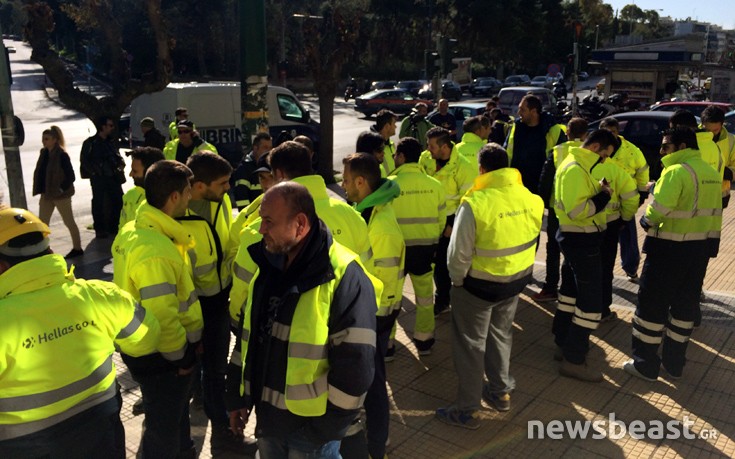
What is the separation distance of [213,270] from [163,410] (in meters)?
0.92

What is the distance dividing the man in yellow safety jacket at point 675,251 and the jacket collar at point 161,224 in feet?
11.9

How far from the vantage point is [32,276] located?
256 cm

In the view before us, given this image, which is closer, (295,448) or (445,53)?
(295,448)

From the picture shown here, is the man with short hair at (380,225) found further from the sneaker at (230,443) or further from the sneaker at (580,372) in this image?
the sneaker at (580,372)

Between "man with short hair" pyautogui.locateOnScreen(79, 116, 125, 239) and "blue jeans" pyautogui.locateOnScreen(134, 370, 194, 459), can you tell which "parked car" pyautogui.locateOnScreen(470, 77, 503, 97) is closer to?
"man with short hair" pyautogui.locateOnScreen(79, 116, 125, 239)


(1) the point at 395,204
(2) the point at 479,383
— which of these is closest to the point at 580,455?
(2) the point at 479,383

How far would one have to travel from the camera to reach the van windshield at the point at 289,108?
1614 cm

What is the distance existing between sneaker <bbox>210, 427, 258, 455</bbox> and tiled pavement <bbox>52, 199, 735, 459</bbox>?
3.2 inches

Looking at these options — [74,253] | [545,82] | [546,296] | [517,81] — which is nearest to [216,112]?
[74,253]

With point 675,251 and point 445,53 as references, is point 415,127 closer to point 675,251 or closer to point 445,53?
point 675,251

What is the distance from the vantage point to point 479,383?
4.50m

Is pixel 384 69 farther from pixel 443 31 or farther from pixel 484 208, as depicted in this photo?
pixel 484 208

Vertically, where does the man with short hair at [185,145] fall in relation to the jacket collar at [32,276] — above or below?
below

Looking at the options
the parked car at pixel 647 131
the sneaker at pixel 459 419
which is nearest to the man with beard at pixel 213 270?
the sneaker at pixel 459 419
